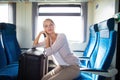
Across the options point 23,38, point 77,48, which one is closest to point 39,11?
point 23,38

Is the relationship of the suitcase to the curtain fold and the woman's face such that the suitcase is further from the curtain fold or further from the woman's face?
the curtain fold

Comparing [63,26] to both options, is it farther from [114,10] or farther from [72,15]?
[114,10]

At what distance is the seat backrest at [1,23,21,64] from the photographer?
2.84 meters

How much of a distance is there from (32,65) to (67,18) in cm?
172

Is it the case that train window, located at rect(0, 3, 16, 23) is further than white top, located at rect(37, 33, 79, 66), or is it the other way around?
train window, located at rect(0, 3, 16, 23)

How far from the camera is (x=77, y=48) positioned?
3.32 meters

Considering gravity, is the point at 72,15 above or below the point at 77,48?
above

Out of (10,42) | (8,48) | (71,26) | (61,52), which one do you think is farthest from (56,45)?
(71,26)

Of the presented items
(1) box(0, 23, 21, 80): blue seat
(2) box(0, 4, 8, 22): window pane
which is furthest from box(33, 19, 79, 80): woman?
(2) box(0, 4, 8, 22): window pane

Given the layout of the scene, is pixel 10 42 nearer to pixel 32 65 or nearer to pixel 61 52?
pixel 32 65

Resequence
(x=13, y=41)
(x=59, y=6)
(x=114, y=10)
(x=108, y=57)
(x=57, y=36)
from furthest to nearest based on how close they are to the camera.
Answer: (x=59, y=6) < (x=13, y=41) < (x=114, y=10) < (x=57, y=36) < (x=108, y=57)

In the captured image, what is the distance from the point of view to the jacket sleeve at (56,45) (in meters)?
1.79

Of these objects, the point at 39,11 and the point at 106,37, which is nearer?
the point at 106,37

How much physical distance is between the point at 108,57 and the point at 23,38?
2291 mm
